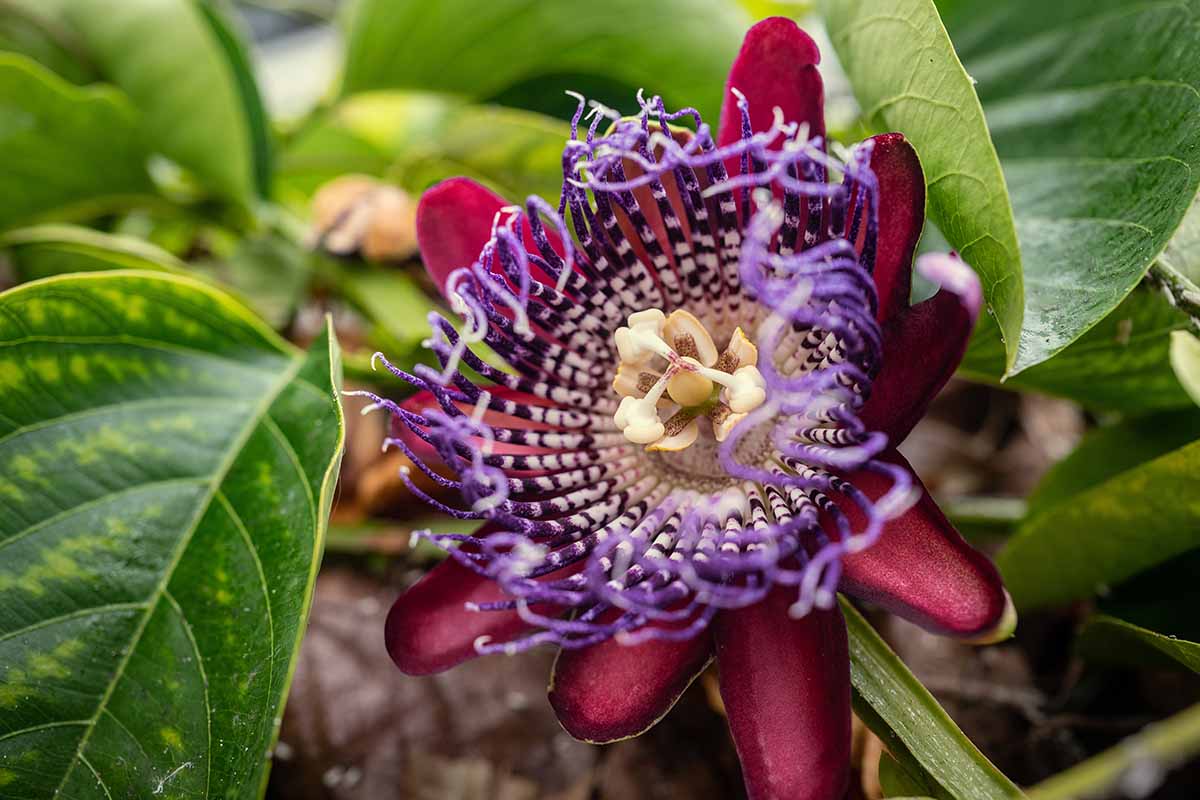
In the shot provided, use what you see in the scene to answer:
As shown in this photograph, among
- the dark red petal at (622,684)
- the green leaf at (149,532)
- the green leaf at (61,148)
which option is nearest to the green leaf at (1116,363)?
the dark red petal at (622,684)

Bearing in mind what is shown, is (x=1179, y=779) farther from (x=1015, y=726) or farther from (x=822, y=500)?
(x=822, y=500)

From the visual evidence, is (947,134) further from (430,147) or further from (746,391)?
(430,147)

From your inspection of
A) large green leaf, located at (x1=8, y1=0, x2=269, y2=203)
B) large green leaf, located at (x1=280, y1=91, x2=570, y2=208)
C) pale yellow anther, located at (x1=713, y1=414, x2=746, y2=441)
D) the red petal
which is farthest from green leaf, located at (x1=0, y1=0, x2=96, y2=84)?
pale yellow anther, located at (x1=713, y1=414, x2=746, y2=441)

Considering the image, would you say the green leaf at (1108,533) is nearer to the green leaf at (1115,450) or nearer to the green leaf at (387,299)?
the green leaf at (1115,450)

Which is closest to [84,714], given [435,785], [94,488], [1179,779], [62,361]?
[94,488]

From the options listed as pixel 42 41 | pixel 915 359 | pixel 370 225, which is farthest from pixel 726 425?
pixel 42 41

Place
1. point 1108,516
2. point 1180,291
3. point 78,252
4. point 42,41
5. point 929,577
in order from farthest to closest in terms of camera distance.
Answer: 1. point 42,41
2. point 78,252
3. point 1108,516
4. point 1180,291
5. point 929,577
